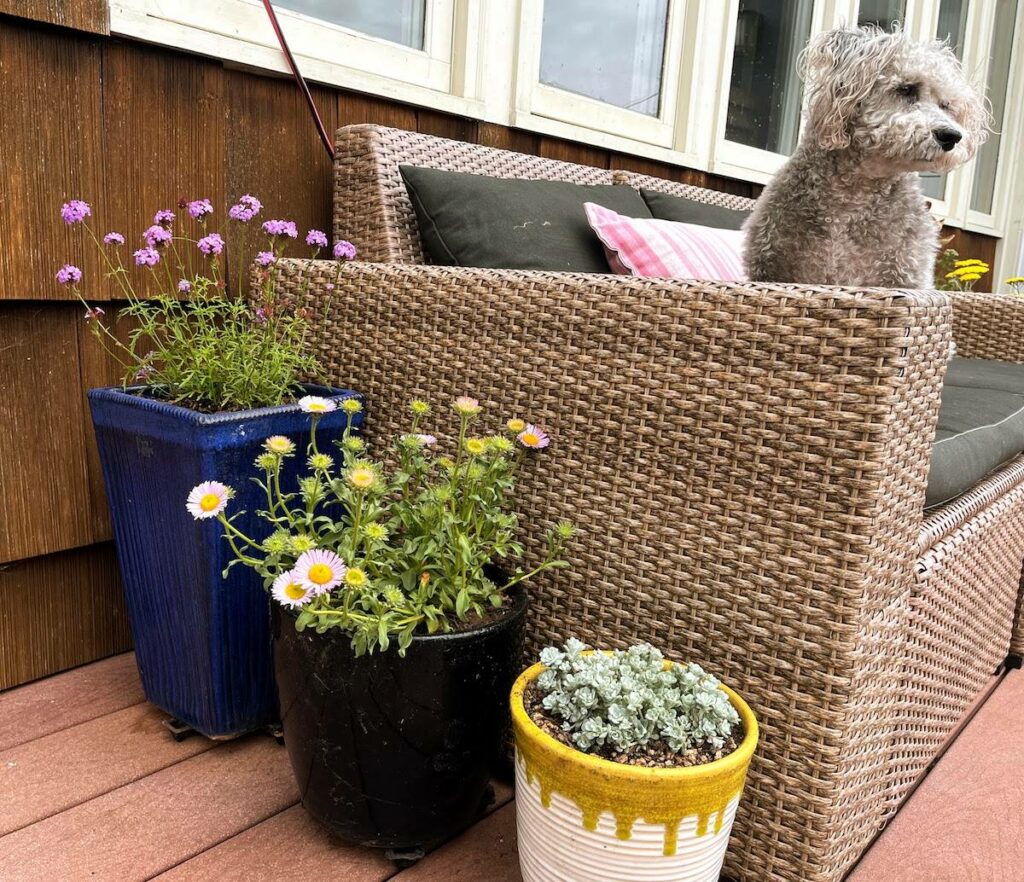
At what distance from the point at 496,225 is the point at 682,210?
73 cm

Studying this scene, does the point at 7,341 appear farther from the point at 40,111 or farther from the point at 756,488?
the point at 756,488

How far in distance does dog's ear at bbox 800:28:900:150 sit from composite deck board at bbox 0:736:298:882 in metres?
1.28

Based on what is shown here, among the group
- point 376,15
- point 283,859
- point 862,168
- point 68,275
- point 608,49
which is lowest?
point 283,859

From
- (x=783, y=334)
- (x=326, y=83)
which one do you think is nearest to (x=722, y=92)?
(x=326, y=83)

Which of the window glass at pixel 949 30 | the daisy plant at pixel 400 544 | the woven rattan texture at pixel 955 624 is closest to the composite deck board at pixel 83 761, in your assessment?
the daisy plant at pixel 400 544

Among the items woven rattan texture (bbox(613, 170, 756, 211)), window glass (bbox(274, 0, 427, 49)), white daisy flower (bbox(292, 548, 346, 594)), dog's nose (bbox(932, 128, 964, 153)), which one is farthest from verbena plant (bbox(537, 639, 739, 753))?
woven rattan texture (bbox(613, 170, 756, 211))

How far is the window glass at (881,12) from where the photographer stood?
3.44 m

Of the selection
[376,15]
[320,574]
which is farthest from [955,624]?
[376,15]

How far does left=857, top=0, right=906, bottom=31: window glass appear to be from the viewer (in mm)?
3441

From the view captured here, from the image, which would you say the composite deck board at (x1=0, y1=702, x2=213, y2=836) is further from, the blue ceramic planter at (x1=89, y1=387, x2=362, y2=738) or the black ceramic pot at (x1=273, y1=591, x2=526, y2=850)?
the black ceramic pot at (x1=273, y1=591, x2=526, y2=850)

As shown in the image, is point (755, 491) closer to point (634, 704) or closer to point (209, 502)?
point (634, 704)

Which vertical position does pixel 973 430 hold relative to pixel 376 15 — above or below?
below

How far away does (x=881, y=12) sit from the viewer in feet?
11.8

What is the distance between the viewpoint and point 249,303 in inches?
62.2
